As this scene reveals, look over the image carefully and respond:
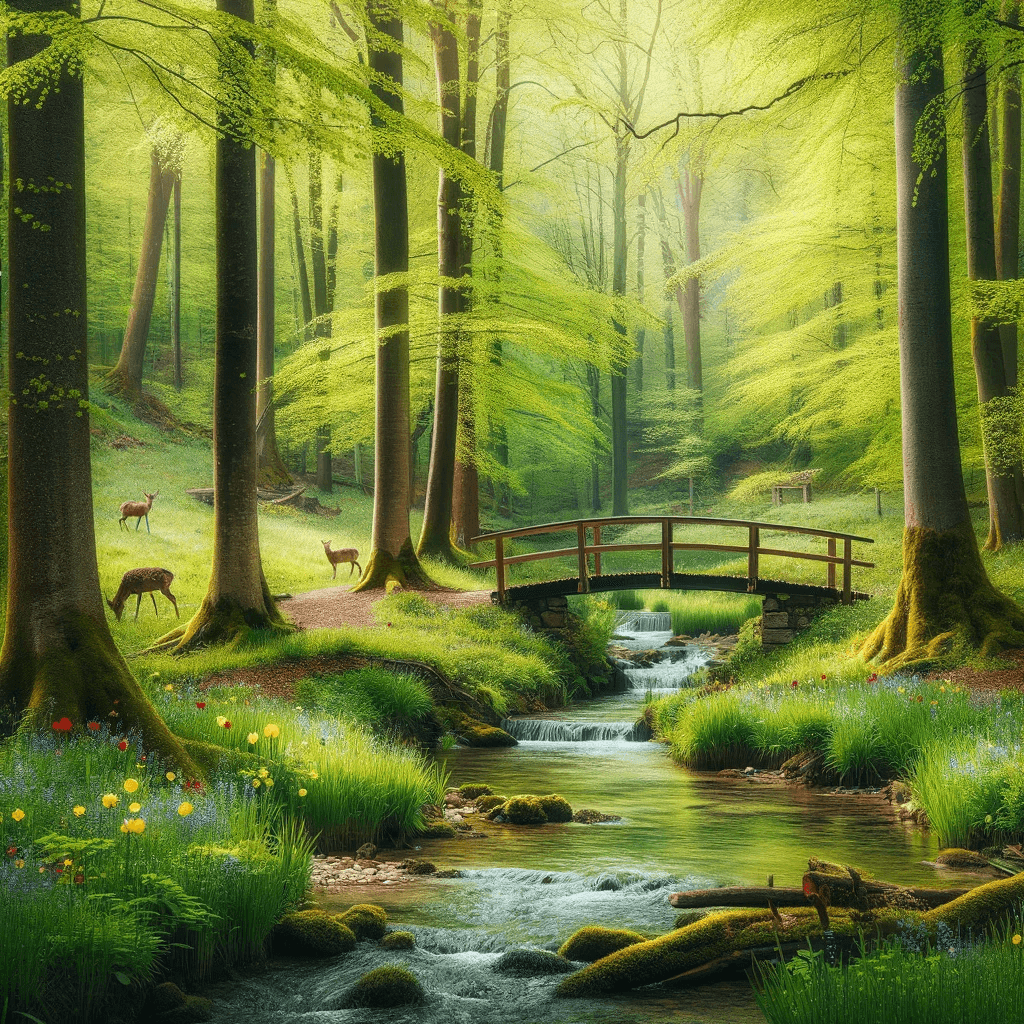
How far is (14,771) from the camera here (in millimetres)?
5258

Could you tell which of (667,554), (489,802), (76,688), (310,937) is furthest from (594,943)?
(667,554)

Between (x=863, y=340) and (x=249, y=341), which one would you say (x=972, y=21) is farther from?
(x=863, y=340)

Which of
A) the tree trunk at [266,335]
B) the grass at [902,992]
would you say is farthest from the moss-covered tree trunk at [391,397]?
the grass at [902,992]

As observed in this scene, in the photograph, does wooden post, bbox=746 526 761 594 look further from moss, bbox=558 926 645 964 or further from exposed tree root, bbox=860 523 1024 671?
moss, bbox=558 926 645 964

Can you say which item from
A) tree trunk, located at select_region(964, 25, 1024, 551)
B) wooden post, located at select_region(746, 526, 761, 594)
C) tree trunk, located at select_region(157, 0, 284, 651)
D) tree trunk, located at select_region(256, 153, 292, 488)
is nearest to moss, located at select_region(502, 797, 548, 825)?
tree trunk, located at select_region(157, 0, 284, 651)

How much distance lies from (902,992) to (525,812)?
4713 millimetres

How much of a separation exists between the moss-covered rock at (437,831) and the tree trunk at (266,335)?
1640 cm

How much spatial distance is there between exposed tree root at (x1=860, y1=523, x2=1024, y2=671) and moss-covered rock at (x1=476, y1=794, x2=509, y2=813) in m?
4.87

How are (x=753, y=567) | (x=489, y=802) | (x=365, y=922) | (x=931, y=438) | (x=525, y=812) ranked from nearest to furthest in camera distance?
(x=365, y=922) → (x=525, y=812) → (x=489, y=802) → (x=931, y=438) → (x=753, y=567)

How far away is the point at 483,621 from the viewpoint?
590 inches

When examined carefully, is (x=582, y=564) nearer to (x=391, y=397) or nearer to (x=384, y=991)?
(x=391, y=397)

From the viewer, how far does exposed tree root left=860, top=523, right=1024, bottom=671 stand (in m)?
10.5

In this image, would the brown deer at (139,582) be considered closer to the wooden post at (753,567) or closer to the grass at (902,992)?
the wooden post at (753,567)

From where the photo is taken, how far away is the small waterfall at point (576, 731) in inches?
479
